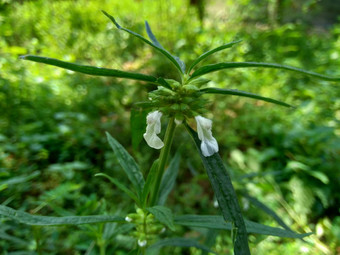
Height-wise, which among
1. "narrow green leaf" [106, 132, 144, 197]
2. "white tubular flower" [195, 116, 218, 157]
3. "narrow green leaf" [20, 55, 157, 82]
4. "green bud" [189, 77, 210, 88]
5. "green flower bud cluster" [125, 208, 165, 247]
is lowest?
"green flower bud cluster" [125, 208, 165, 247]

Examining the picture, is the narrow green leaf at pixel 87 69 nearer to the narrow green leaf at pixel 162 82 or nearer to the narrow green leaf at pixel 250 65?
the narrow green leaf at pixel 162 82

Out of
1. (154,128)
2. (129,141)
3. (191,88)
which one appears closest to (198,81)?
(191,88)

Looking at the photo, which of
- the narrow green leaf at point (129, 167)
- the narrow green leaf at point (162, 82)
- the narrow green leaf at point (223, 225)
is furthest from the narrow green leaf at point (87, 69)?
the narrow green leaf at point (223, 225)

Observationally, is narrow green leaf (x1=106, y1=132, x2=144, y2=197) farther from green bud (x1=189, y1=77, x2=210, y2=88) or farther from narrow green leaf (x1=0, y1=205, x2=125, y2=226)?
green bud (x1=189, y1=77, x2=210, y2=88)

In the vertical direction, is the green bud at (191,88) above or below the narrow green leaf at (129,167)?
above

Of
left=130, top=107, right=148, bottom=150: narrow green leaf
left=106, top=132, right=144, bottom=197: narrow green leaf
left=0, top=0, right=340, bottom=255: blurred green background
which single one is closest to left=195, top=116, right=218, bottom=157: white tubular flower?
left=130, top=107, right=148, bottom=150: narrow green leaf

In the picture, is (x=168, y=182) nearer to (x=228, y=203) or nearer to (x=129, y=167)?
(x=129, y=167)

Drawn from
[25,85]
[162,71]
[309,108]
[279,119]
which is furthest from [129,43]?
[309,108]

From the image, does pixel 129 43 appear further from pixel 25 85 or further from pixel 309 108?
pixel 309 108
